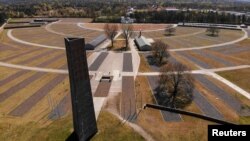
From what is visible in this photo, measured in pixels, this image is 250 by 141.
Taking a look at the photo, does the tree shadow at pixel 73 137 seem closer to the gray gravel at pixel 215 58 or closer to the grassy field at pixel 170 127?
the grassy field at pixel 170 127

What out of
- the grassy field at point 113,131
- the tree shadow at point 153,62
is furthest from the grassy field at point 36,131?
the tree shadow at point 153,62

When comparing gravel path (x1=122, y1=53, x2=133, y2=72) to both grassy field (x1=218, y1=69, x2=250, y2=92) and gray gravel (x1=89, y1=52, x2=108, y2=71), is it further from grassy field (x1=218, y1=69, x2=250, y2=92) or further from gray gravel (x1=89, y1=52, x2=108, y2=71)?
grassy field (x1=218, y1=69, x2=250, y2=92)

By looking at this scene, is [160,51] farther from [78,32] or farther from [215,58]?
[78,32]

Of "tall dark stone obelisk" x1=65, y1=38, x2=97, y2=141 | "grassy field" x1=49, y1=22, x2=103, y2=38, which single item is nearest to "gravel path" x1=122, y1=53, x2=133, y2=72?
"tall dark stone obelisk" x1=65, y1=38, x2=97, y2=141

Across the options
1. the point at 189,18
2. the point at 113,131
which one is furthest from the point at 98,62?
the point at 189,18

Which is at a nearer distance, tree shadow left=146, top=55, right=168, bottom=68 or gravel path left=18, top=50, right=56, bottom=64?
tree shadow left=146, top=55, right=168, bottom=68
